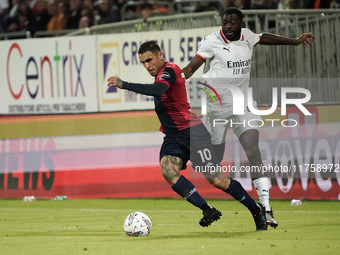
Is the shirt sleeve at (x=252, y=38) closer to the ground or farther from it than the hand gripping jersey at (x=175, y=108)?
farther from it

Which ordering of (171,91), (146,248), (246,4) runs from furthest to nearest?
(246,4) → (171,91) → (146,248)

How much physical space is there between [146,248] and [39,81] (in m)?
8.32

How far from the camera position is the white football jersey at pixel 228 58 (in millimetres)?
7996

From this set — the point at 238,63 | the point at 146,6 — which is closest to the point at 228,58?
the point at 238,63

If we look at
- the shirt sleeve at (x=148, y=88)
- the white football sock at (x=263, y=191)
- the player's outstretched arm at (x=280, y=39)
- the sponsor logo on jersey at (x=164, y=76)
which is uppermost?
the player's outstretched arm at (x=280, y=39)

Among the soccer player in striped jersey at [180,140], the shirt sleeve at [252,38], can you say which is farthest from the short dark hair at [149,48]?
the shirt sleeve at [252,38]

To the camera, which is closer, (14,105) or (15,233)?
(15,233)

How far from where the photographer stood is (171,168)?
6891 millimetres

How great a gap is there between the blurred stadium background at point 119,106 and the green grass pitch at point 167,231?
0.98 metres

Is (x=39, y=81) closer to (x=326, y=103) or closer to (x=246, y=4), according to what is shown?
(x=246, y=4)

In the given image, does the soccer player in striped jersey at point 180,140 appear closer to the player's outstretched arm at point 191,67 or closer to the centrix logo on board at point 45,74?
the player's outstretched arm at point 191,67

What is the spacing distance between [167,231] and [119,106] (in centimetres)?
592

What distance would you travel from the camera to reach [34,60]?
1366cm

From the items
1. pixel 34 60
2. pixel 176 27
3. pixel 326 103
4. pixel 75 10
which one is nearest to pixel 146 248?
pixel 326 103
